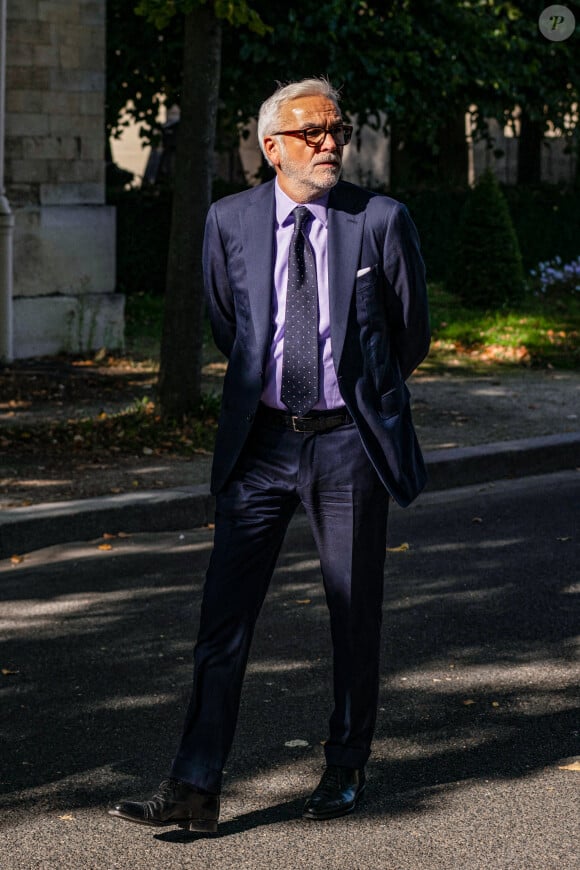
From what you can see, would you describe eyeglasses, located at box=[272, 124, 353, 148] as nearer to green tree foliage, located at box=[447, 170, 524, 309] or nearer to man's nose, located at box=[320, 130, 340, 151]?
man's nose, located at box=[320, 130, 340, 151]

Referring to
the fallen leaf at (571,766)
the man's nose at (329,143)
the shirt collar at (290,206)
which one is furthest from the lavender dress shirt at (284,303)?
the fallen leaf at (571,766)

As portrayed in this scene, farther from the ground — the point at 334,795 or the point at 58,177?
the point at 58,177

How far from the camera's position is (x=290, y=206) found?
3.98 m

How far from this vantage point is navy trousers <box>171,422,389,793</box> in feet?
13.0

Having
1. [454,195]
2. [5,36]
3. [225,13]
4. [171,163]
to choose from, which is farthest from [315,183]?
[171,163]

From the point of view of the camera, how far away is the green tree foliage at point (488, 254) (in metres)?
17.6

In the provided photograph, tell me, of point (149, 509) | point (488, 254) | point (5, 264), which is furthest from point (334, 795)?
point (488, 254)

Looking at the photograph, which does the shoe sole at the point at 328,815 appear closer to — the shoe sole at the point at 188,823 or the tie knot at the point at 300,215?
the shoe sole at the point at 188,823

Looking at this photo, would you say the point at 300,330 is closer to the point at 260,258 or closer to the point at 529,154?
the point at 260,258

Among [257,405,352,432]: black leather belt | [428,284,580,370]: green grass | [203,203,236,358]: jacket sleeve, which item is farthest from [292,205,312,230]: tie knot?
[428,284,580,370]: green grass

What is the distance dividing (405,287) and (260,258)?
397mm

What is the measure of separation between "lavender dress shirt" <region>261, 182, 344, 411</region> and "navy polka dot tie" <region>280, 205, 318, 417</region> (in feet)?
0.07

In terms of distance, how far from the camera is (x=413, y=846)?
12.8 ft

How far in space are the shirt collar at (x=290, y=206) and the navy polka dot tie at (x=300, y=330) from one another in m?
0.04
